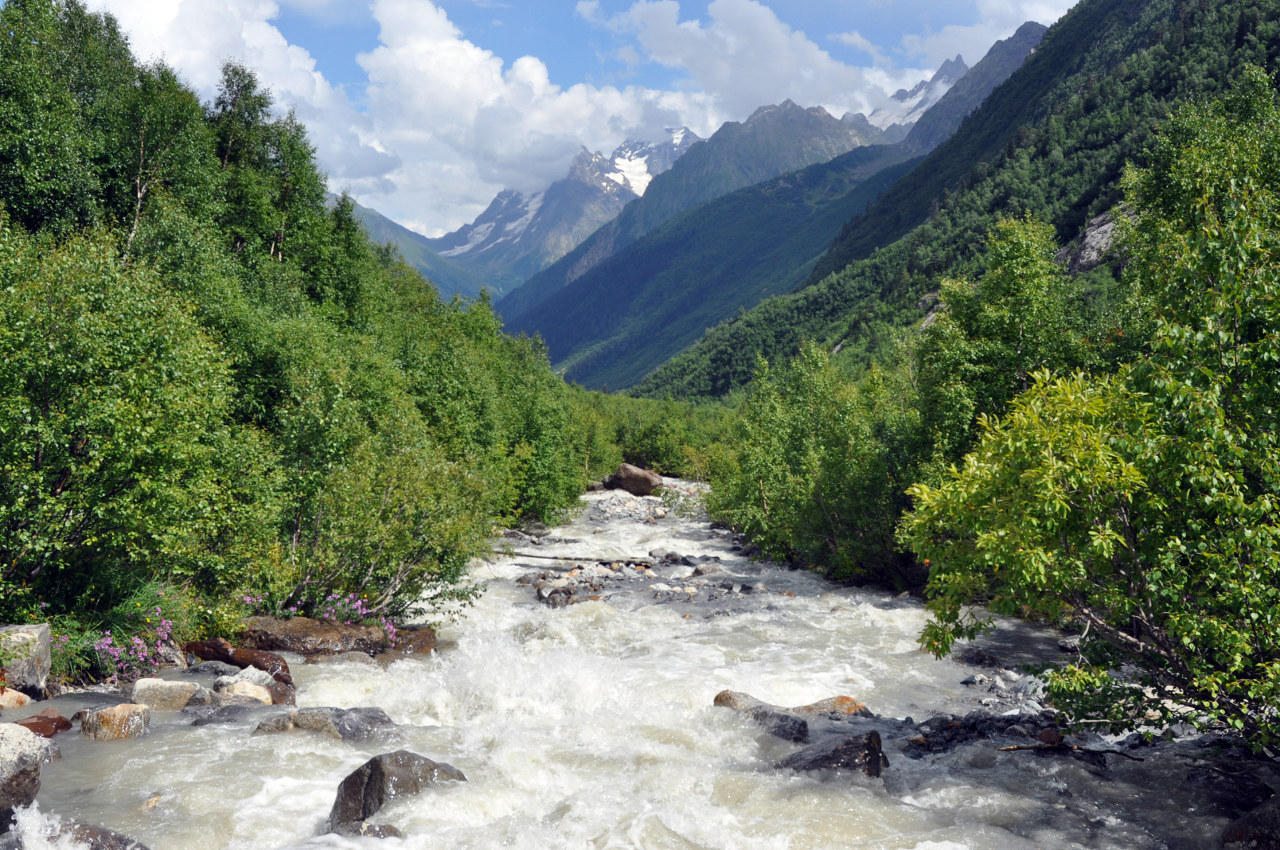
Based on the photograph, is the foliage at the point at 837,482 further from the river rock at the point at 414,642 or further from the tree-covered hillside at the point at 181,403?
the river rock at the point at 414,642

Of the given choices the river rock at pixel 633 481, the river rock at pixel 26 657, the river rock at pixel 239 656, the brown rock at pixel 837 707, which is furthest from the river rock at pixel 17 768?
the river rock at pixel 633 481

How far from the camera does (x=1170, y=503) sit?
37.4ft

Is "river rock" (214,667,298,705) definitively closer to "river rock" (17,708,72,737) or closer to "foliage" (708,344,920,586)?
"river rock" (17,708,72,737)

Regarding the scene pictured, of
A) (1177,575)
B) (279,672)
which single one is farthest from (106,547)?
(1177,575)

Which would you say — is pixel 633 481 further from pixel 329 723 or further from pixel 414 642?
pixel 329 723

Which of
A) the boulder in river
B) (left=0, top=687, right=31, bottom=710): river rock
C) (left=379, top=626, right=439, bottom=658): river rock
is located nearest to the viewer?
the boulder in river

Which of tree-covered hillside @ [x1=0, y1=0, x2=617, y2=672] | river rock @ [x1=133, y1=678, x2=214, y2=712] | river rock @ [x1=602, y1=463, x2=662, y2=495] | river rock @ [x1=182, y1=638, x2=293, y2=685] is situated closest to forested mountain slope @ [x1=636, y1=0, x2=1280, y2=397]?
river rock @ [x1=602, y1=463, x2=662, y2=495]

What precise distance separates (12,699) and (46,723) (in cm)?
172

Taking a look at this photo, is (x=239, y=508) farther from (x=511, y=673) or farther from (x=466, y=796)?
(x=466, y=796)

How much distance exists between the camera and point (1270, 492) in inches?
408

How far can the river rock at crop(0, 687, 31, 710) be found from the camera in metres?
15.1

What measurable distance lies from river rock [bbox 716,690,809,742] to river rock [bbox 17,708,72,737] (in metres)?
14.1

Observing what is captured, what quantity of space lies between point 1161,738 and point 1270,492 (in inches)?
299

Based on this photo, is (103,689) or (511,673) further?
(511,673)
